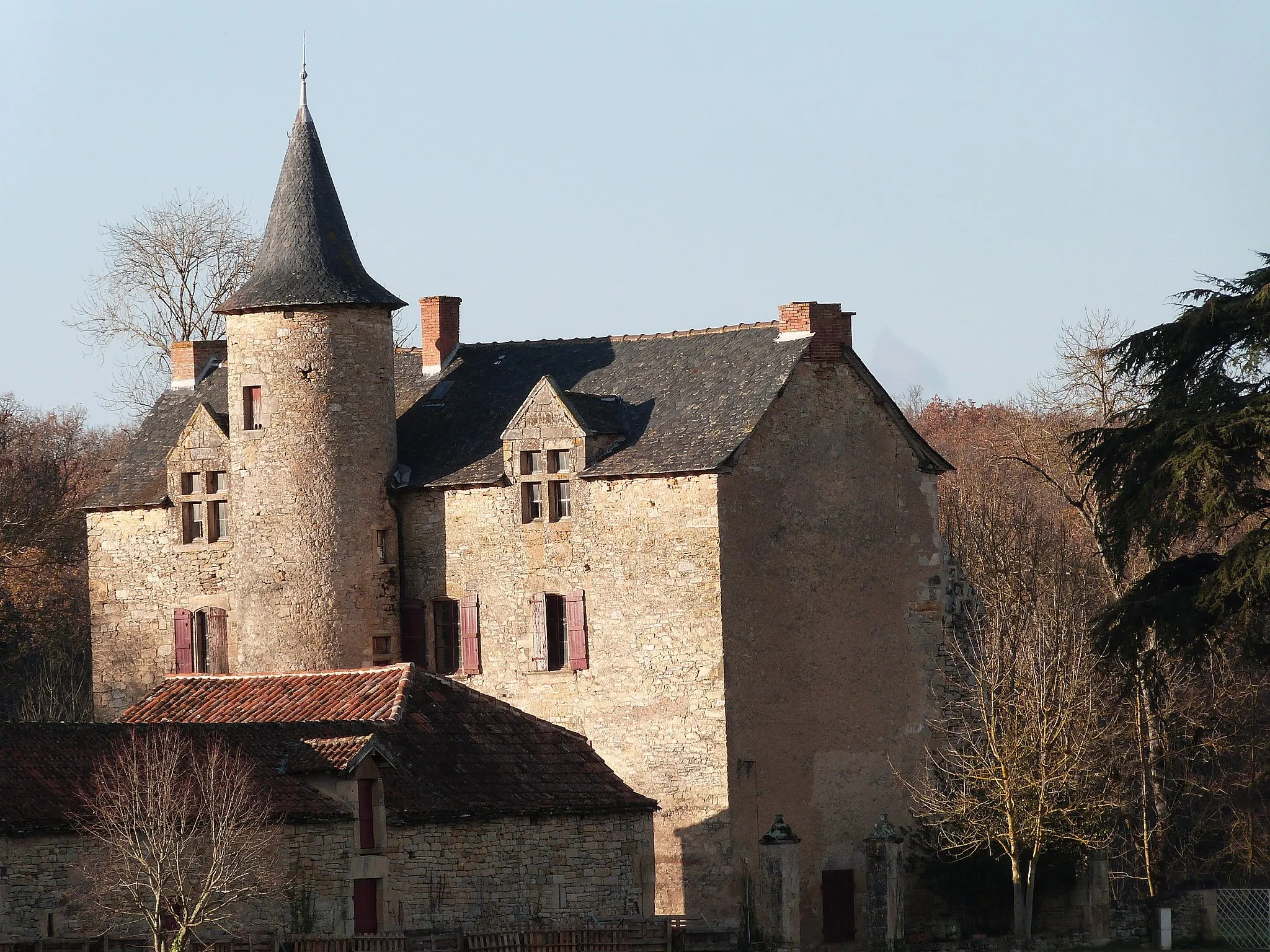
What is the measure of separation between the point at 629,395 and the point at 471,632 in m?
4.63

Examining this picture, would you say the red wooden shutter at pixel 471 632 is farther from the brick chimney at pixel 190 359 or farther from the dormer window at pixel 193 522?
the brick chimney at pixel 190 359

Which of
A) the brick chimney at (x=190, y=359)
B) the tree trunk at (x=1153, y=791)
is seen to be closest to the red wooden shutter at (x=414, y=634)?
the brick chimney at (x=190, y=359)

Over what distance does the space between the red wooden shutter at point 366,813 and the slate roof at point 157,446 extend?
37.8ft

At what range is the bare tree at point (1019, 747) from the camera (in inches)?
1339

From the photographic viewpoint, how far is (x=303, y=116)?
38438 mm

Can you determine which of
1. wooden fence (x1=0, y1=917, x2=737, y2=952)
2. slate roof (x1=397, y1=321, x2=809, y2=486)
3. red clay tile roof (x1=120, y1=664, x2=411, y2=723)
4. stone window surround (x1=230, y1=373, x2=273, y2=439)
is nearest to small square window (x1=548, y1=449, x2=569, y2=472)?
slate roof (x1=397, y1=321, x2=809, y2=486)

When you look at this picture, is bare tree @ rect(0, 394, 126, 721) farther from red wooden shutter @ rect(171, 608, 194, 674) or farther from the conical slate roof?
the conical slate roof

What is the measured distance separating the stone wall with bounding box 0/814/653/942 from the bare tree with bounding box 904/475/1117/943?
616cm

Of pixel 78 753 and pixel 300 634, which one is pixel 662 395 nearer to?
pixel 300 634

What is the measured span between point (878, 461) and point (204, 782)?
14016mm

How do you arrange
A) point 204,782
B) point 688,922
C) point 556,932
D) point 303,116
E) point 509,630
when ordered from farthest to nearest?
point 303,116, point 509,630, point 688,922, point 556,932, point 204,782

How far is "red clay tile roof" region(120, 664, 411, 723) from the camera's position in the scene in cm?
3139

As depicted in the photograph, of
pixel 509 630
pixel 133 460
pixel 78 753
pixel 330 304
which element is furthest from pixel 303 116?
pixel 78 753

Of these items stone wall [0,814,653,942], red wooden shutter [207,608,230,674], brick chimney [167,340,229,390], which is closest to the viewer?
stone wall [0,814,653,942]
